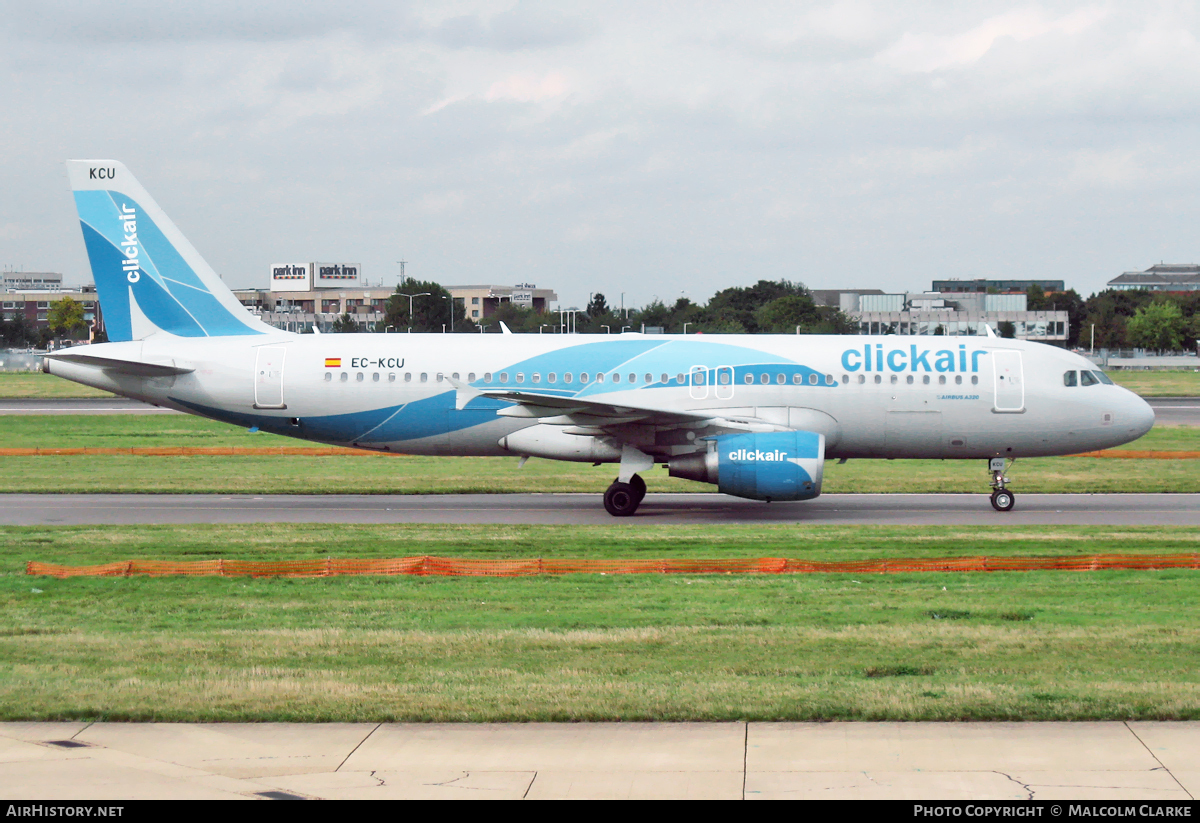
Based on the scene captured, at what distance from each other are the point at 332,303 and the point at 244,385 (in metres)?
154

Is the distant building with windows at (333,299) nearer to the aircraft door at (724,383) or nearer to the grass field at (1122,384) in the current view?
the grass field at (1122,384)

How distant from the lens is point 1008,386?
26.5 m

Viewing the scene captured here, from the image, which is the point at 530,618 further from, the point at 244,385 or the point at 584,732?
the point at 244,385

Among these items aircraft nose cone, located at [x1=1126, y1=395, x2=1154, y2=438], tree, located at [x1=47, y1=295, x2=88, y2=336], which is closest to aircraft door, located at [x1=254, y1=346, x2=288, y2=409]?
aircraft nose cone, located at [x1=1126, y1=395, x2=1154, y2=438]

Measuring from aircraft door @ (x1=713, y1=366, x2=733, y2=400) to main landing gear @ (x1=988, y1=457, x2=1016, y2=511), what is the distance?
6077 mm

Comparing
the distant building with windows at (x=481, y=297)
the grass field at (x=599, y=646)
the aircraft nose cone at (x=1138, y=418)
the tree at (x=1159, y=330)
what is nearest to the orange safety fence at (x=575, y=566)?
the grass field at (x=599, y=646)

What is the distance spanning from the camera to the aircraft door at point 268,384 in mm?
26812

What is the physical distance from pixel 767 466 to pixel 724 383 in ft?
8.72

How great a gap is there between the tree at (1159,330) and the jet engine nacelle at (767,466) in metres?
124

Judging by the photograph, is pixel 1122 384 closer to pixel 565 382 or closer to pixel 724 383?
pixel 724 383

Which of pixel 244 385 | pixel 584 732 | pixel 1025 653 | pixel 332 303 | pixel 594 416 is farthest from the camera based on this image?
pixel 332 303
